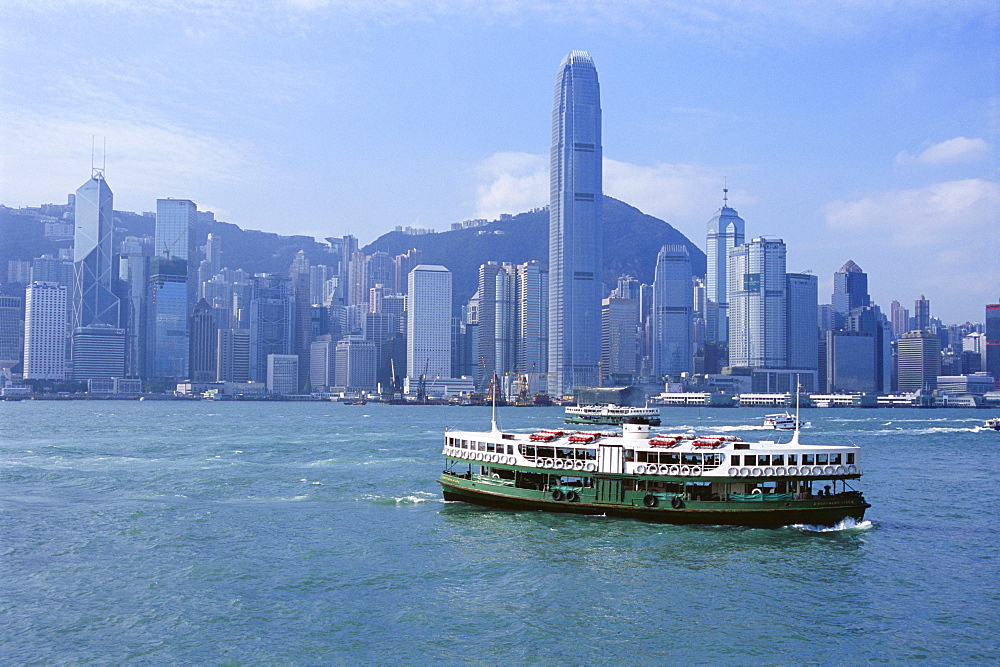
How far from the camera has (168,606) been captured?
34031 mm

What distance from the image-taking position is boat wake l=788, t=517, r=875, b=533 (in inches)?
1866

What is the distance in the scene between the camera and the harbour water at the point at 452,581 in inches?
1182

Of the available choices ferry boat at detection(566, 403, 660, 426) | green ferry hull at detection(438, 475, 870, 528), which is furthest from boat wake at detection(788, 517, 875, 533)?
ferry boat at detection(566, 403, 660, 426)

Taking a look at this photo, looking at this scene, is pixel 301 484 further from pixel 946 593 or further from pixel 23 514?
pixel 946 593

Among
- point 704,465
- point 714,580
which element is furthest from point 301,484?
point 714,580

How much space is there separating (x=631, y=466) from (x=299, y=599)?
2062cm

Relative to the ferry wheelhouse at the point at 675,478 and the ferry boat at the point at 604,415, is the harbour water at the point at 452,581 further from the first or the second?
the ferry boat at the point at 604,415

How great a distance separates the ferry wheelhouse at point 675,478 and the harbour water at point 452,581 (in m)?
1.04

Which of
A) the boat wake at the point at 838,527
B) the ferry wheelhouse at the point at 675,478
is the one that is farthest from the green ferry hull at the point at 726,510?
the boat wake at the point at 838,527

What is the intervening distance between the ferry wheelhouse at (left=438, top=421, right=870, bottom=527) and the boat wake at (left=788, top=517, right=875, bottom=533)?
0.92ft

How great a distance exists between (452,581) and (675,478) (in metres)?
15.6

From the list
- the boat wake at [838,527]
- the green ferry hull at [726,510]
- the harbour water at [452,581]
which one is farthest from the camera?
the boat wake at [838,527]

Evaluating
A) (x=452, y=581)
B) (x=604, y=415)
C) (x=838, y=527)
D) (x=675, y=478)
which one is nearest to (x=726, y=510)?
(x=675, y=478)

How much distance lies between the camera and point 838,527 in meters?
48.0
